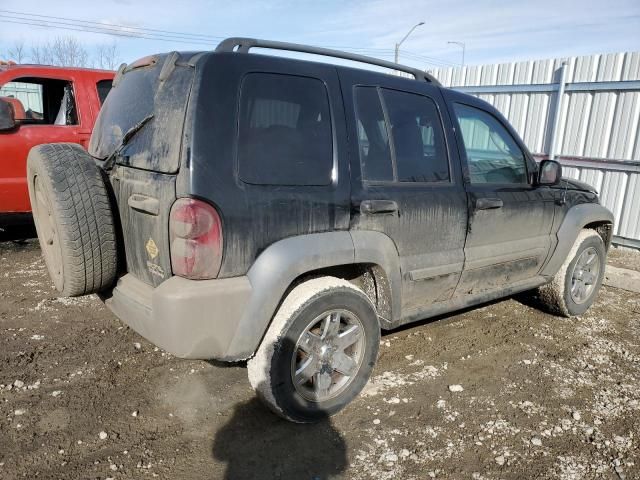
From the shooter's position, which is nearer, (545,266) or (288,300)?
(288,300)

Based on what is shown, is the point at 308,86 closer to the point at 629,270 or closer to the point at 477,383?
the point at 477,383

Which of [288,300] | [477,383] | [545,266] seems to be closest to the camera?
[288,300]

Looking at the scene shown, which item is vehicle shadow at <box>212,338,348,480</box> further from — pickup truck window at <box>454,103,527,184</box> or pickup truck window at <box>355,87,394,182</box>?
pickup truck window at <box>454,103,527,184</box>

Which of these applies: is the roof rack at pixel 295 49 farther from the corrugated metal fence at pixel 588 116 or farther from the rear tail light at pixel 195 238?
the corrugated metal fence at pixel 588 116

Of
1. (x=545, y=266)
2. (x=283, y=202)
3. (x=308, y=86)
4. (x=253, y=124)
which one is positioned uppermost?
(x=308, y=86)

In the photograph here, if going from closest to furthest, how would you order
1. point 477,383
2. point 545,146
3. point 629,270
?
point 477,383, point 629,270, point 545,146

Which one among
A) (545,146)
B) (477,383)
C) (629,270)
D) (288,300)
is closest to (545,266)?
(477,383)

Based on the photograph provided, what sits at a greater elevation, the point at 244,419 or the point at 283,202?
the point at 283,202

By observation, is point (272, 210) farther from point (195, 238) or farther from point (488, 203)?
point (488, 203)

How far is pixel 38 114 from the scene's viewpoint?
6270 mm

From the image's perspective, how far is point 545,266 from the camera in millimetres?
4238

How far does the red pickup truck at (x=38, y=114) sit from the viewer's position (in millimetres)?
5559

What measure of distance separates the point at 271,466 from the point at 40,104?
5.85 meters

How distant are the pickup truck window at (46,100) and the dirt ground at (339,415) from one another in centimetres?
278
